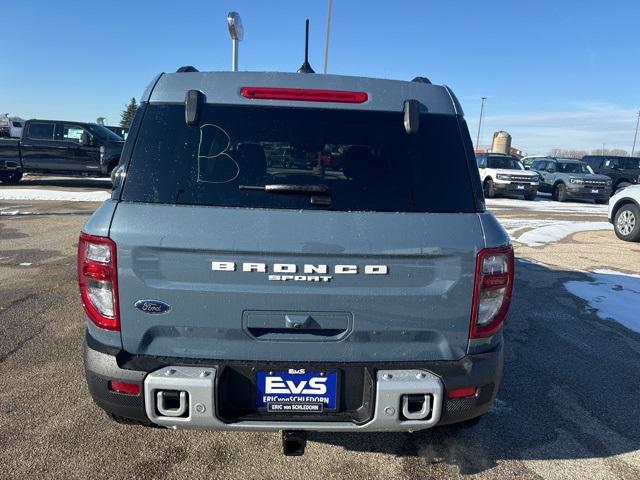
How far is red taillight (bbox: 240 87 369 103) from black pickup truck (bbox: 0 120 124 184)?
1499 centimetres

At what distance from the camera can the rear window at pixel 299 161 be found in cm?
211

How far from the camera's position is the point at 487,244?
6.90 feet

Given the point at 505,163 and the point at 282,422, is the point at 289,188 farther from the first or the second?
the point at 505,163

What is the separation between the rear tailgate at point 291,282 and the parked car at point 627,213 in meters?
10.0

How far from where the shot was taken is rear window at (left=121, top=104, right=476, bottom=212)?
2.11 m

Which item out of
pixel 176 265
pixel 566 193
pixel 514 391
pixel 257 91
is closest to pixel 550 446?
pixel 514 391

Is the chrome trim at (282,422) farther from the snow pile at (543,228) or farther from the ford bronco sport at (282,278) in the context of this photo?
the snow pile at (543,228)

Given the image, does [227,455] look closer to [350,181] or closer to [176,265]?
[176,265]

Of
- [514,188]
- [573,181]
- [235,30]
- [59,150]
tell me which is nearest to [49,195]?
[59,150]

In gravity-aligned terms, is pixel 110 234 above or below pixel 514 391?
above

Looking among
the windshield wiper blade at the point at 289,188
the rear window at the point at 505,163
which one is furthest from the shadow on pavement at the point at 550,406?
the rear window at the point at 505,163

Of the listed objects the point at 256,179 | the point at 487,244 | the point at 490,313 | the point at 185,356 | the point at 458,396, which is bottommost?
the point at 458,396

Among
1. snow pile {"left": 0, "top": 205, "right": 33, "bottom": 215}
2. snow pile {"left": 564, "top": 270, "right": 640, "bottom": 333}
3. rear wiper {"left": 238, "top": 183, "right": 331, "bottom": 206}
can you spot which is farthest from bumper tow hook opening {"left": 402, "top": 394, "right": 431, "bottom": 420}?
snow pile {"left": 0, "top": 205, "right": 33, "bottom": 215}

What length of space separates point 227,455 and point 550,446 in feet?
6.40
